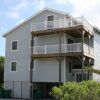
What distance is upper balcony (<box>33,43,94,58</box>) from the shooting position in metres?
38.4

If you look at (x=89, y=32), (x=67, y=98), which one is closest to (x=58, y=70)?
(x=89, y=32)

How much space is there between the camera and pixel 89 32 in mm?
40438

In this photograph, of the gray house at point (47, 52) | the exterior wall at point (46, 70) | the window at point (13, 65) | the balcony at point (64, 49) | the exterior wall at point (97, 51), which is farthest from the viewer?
the window at point (13, 65)

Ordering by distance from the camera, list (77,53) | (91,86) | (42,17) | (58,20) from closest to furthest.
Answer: (91,86) < (77,53) < (58,20) < (42,17)

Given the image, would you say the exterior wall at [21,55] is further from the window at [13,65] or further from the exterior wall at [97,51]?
the exterior wall at [97,51]

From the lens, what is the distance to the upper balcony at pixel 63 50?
38.4 m

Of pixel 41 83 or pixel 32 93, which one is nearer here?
pixel 32 93

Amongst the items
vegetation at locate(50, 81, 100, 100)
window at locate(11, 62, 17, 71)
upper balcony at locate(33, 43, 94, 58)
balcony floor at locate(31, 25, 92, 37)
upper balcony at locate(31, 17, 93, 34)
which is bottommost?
vegetation at locate(50, 81, 100, 100)

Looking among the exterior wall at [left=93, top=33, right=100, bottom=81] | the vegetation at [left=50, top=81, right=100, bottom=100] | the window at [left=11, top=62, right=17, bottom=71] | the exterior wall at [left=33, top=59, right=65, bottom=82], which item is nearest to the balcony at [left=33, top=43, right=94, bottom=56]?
the exterior wall at [left=33, top=59, right=65, bottom=82]

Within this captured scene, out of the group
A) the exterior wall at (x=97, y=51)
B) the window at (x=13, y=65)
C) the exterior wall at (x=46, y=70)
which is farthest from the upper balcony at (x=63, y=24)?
the window at (x=13, y=65)

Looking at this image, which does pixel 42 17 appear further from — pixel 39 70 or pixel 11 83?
pixel 11 83

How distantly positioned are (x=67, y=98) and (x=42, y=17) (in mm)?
29106

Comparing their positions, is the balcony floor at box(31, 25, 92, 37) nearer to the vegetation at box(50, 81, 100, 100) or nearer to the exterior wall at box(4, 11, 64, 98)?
the exterior wall at box(4, 11, 64, 98)

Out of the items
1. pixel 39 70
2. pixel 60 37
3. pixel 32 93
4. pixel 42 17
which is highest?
pixel 42 17
